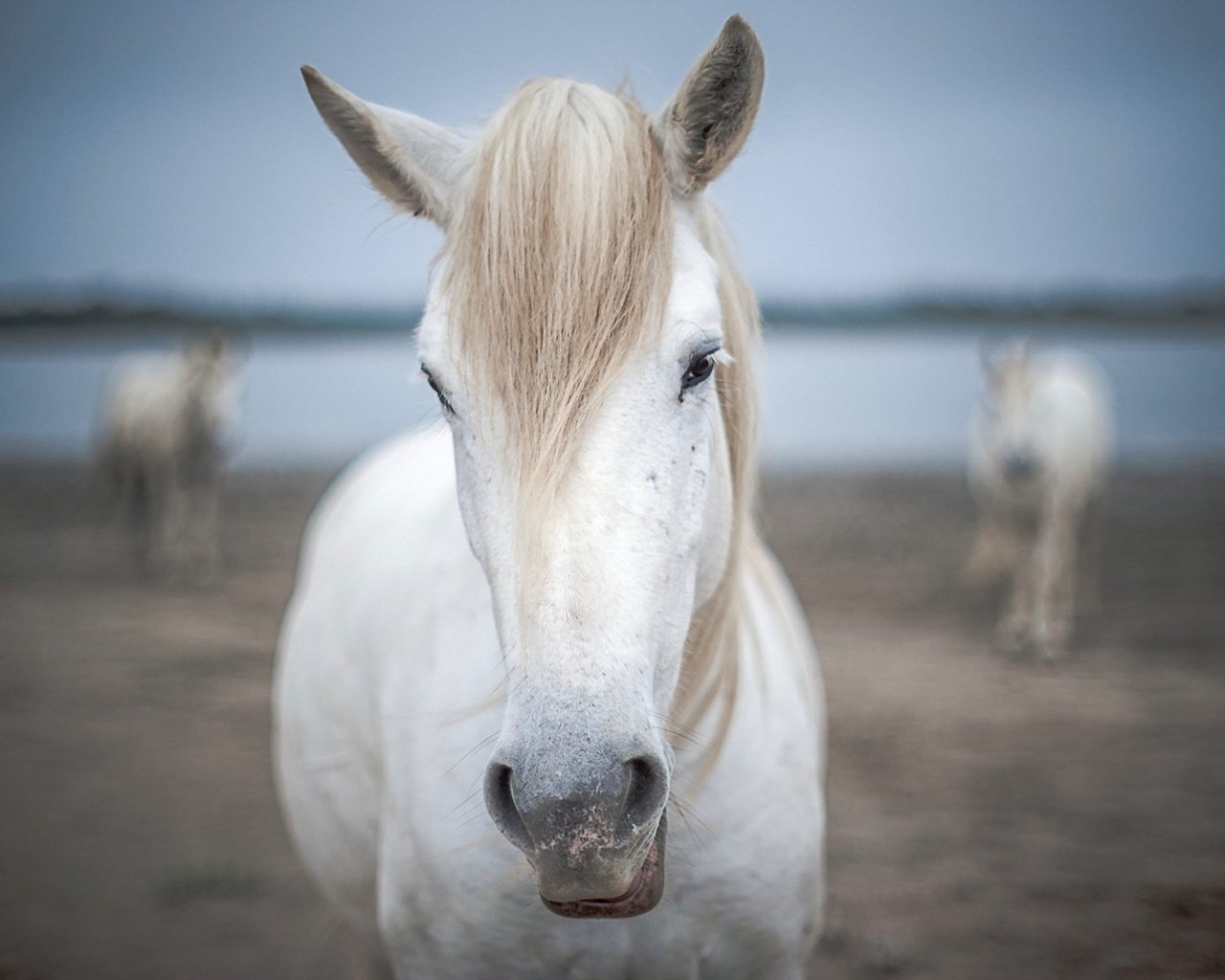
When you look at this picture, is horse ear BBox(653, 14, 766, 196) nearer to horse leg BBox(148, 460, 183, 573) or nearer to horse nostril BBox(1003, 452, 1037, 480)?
horse nostril BBox(1003, 452, 1037, 480)

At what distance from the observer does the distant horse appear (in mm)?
9484

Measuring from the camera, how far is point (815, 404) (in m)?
24.8

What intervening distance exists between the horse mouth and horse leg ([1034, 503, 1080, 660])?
5.86 metres

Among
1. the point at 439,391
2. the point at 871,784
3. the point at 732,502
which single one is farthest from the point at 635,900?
the point at 871,784

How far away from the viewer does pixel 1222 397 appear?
784 inches

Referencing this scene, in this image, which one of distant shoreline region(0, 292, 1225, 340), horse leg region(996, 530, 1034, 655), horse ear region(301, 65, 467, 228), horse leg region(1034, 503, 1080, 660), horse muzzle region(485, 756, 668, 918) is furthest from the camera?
distant shoreline region(0, 292, 1225, 340)

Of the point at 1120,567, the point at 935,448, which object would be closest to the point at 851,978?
the point at 1120,567

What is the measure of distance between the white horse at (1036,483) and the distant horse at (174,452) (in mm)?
7030

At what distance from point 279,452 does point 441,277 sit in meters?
19.1

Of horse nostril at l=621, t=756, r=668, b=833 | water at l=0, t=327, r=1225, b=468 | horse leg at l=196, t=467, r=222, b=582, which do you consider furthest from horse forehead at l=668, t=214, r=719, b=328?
water at l=0, t=327, r=1225, b=468

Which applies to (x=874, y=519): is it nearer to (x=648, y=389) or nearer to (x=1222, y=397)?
(x=648, y=389)

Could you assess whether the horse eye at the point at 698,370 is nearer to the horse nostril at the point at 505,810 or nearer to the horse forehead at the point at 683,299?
the horse forehead at the point at 683,299

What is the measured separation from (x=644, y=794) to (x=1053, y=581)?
20.7 feet

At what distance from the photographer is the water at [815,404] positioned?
18172 mm
